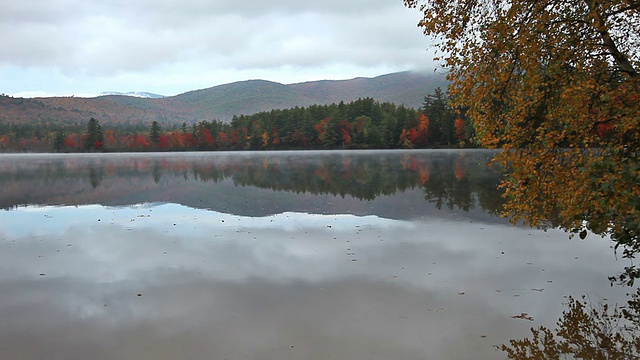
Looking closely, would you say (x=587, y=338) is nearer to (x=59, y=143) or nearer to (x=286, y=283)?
(x=286, y=283)

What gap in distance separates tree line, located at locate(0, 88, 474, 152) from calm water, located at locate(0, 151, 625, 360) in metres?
117

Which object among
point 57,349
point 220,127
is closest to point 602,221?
point 57,349

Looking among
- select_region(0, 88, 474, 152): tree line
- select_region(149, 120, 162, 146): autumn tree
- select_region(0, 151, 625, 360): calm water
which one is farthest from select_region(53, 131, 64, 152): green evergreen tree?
select_region(0, 151, 625, 360): calm water

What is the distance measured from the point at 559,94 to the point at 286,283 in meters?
7.57

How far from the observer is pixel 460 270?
42.5ft

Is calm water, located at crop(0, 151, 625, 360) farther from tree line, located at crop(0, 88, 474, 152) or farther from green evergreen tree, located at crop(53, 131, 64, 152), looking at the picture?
green evergreen tree, located at crop(53, 131, 64, 152)

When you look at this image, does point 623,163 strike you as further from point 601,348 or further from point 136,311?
point 136,311

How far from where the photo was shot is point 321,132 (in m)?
166

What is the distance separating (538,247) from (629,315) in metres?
6.25

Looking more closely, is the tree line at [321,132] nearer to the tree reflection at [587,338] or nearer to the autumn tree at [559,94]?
the autumn tree at [559,94]

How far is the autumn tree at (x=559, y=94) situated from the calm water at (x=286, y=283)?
8.22 ft

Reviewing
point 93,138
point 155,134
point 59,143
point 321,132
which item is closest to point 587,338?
point 321,132

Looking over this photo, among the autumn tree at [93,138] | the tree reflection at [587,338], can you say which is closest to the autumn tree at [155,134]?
the autumn tree at [93,138]

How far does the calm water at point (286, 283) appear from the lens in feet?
28.3
